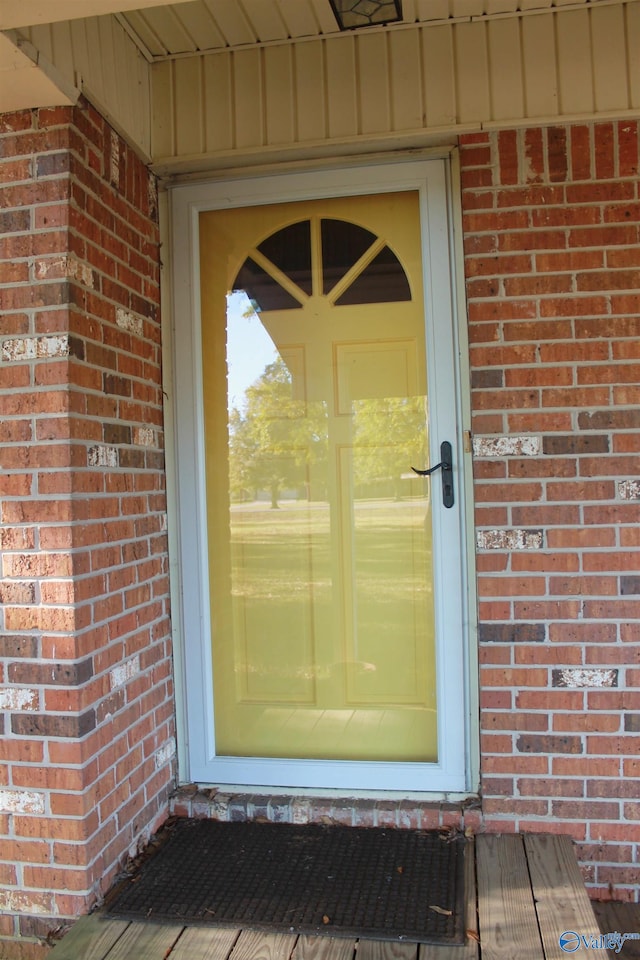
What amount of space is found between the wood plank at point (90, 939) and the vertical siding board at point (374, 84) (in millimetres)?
2497

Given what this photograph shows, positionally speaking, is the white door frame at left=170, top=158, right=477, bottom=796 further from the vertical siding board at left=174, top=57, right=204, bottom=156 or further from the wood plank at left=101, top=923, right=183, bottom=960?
the wood plank at left=101, top=923, right=183, bottom=960

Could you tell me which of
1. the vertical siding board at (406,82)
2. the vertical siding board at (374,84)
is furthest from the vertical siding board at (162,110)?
the vertical siding board at (406,82)

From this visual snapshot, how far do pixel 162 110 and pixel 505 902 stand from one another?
272 cm

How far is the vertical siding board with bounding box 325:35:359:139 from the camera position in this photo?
2303 mm

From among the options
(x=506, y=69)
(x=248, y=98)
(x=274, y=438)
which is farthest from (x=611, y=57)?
(x=274, y=438)

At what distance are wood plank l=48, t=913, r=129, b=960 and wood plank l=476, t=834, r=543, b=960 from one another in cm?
96

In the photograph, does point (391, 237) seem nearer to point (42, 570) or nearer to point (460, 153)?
point (460, 153)

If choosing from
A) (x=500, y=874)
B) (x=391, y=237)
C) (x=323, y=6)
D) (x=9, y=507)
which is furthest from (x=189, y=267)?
(x=500, y=874)

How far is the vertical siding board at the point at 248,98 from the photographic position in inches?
92.7

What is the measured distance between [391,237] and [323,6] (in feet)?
2.40

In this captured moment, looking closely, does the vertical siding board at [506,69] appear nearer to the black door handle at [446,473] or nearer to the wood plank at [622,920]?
the black door handle at [446,473]

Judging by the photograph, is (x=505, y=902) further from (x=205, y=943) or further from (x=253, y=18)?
(x=253, y=18)

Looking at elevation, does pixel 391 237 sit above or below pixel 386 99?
below

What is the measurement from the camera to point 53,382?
1923mm
